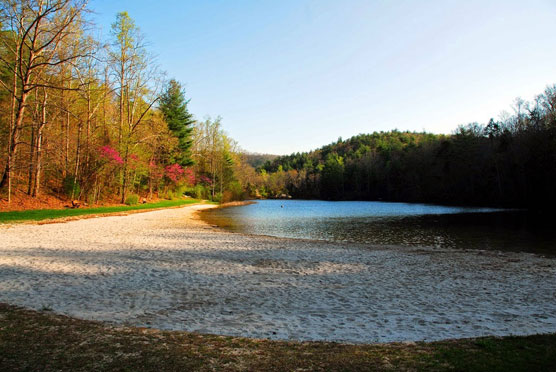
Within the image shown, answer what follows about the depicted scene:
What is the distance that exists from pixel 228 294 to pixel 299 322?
1.97 metres

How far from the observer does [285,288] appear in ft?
24.0

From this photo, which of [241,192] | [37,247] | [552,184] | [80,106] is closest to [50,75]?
[80,106]

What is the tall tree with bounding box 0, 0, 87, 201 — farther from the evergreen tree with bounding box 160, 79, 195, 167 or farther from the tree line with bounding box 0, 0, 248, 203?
the evergreen tree with bounding box 160, 79, 195, 167

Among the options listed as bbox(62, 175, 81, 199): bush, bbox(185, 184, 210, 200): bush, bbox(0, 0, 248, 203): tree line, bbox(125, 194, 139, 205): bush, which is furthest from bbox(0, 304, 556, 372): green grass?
bbox(185, 184, 210, 200): bush

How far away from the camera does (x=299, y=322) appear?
5.25 m

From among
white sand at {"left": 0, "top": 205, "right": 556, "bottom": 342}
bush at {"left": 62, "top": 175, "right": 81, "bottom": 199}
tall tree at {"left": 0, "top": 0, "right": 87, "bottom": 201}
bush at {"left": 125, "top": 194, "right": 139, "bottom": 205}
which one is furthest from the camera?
bush at {"left": 125, "top": 194, "right": 139, "bottom": 205}

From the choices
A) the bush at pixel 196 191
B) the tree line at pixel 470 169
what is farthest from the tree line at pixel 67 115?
the tree line at pixel 470 169

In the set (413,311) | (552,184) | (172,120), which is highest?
(172,120)

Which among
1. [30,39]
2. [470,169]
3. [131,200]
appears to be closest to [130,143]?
[131,200]

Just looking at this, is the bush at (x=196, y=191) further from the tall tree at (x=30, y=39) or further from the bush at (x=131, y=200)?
the tall tree at (x=30, y=39)

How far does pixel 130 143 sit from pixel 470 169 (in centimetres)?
5118

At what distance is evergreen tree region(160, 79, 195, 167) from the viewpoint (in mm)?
45719

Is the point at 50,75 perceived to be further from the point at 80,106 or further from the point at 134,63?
the point at 134,63

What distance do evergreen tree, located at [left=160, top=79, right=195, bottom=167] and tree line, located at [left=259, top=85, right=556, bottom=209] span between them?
4353cm
